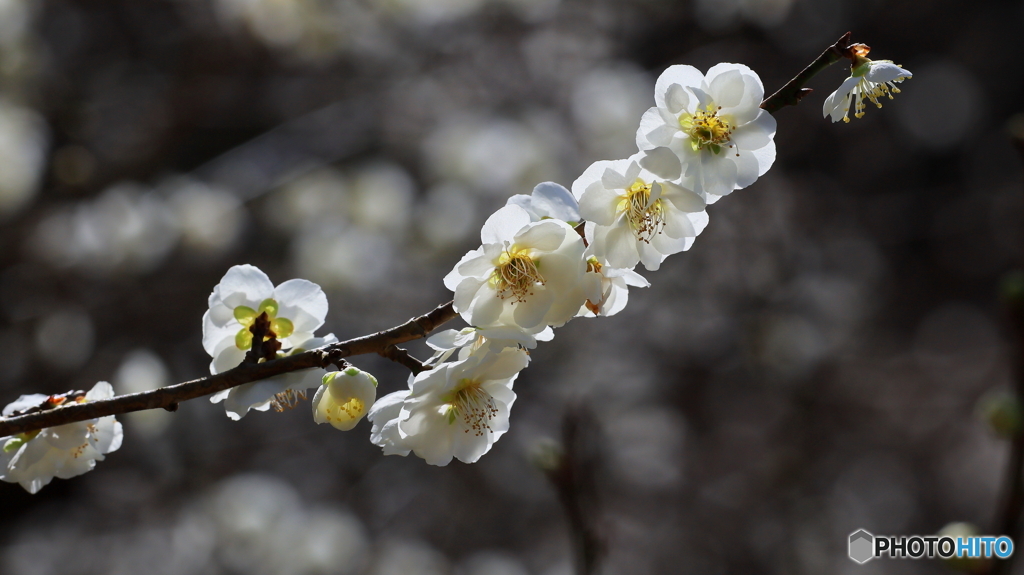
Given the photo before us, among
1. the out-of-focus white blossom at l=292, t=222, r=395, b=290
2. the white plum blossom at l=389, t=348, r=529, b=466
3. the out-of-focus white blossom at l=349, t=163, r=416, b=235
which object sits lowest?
the white plum blossom at l=389, t=348, r=529, b=466

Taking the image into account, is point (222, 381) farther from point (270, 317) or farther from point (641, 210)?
point (641, 210)

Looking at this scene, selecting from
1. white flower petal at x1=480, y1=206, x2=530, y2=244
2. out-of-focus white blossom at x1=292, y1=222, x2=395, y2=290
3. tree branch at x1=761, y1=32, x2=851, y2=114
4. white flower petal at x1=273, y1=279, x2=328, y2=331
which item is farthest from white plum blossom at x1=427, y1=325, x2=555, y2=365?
out-of-focus white blossom at x1=292, y1=222, x2=395, y2=290

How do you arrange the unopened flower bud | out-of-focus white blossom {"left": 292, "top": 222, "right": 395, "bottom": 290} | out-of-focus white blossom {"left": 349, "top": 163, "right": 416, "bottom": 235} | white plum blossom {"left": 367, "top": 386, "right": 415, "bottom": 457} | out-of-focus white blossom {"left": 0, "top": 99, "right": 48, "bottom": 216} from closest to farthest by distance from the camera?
white plum blossom {"left": 367, "top": 386, "right": 415, "bottom": 457}, the unopened flower bud, out-of-focus white blossom {"left": 0, "top": 99, "right": 48, "bottom": 216}, out-of-focus white blossom {"left": 292, "top": 222, "right": 395, "bottom": 290}, out-of-focus white blossom {"left": 349, "top": 163, "right": 416, "bottom": 235}

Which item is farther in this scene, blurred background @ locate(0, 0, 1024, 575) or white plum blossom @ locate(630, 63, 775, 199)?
blurred background @ locate(0, 0, 1024, 575)

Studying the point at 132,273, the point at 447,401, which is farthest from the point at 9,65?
the point at 447,401

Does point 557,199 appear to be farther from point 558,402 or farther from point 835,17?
point 835,17

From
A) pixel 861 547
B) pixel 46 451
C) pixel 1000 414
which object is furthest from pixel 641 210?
pixel 861 547

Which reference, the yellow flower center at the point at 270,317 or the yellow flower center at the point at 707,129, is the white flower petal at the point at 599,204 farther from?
the yellow flower center at the point at 270,317

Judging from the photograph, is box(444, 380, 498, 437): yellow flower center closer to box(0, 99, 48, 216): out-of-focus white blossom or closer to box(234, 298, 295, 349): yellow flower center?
box(234, 298, 295, 349): yellow flower center
